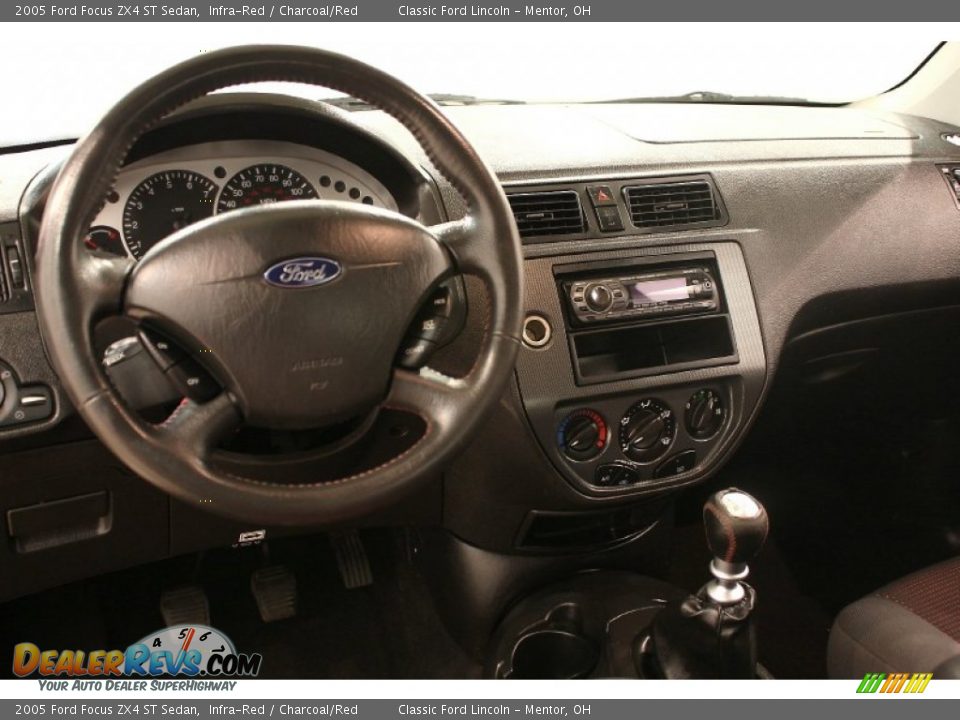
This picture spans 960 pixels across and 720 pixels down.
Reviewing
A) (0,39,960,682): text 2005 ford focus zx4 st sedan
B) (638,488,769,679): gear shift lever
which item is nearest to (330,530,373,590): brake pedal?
(0,39,960,682): text 2005 ford focus zx4 st sedan

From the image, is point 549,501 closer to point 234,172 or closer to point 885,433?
point 234,172

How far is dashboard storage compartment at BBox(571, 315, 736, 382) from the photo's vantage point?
1317 millimetres

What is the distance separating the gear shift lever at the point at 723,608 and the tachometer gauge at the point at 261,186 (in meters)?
0.71

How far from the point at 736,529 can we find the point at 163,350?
0.74 metres

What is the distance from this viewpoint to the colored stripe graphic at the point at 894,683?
3.70 feet

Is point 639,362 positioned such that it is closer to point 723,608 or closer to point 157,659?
point 723,608

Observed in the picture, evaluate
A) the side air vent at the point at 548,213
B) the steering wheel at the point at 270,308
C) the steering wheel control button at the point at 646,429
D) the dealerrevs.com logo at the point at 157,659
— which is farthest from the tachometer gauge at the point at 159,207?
the dealerrevs.com logo at the point at 157,659

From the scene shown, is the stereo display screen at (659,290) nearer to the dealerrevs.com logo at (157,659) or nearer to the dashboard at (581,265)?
the dashboard at (581,265)

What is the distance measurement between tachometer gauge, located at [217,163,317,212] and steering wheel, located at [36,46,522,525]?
254mm

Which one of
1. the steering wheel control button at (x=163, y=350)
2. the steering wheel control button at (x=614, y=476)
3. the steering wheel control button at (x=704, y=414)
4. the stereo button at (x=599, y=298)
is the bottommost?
the steering wheel control button at (x=614, y=476)

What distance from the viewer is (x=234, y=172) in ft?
3.65

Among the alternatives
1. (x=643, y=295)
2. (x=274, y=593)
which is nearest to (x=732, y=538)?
(x=643, y=295)

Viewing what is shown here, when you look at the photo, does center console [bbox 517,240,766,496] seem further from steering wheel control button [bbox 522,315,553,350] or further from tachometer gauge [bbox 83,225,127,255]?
tachometer gauge [bbox 83,225,127,255]

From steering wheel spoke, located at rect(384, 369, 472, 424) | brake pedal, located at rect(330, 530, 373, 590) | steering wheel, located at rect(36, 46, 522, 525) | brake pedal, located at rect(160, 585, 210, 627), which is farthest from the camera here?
brake pedal, located at rect(330, 530, 373, 590)
